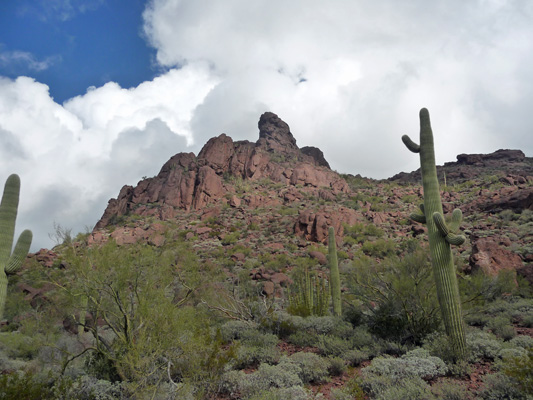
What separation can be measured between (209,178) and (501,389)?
37.3 meters

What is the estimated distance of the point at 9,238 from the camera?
684 cm

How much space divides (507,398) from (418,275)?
518cm

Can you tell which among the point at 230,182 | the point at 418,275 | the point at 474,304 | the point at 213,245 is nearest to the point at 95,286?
the point at 418,275

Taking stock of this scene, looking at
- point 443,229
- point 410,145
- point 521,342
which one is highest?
point 410,145

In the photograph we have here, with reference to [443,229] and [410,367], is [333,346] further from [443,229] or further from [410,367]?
[443,229]

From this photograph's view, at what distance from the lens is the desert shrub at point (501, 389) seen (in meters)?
4.89

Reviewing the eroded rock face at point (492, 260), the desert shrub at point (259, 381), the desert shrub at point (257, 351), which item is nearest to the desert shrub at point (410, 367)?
the desert shrub at point (259, 381)

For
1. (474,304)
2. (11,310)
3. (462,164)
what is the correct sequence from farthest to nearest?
(462,164) → (11,310) → (474,304)

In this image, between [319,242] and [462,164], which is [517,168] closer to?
[462,164]

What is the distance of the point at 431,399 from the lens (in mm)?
4953

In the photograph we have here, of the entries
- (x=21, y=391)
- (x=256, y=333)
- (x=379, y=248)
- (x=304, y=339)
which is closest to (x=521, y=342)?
(x=304, y=339)

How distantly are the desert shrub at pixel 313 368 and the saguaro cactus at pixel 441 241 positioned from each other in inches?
109

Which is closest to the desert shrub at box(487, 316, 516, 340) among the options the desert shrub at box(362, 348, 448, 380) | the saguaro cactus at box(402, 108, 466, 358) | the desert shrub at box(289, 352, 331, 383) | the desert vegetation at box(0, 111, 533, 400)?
the desert vegetation at box(0, 111, 533, 400)

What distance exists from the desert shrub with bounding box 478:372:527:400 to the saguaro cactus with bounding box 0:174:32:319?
8492 mm
